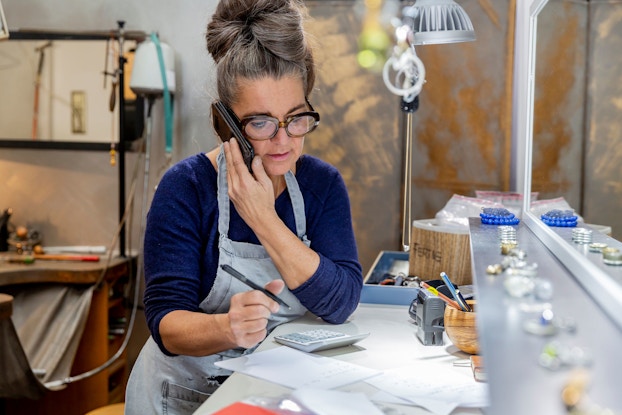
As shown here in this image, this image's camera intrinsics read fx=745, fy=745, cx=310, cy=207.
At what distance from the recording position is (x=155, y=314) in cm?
172

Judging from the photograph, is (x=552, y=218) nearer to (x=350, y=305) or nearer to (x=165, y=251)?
(x=350, y=305)

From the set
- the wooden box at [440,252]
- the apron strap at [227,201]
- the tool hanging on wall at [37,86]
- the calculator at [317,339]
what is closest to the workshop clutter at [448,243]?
the wooden box at [440,252]

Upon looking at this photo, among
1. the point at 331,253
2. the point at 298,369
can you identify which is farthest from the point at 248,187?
the point at 298,369

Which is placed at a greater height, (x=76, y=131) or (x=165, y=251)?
(x=76, y=131)

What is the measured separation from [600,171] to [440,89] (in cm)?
209

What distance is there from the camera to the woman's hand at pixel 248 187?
70.1 inches

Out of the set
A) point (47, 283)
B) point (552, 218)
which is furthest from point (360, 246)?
point (552, 218)

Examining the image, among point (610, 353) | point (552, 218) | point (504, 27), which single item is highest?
point (504, 27)

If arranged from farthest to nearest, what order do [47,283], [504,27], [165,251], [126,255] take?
1. [126,255]
2. [47,283]
3. [504,27]
4. [165,251]

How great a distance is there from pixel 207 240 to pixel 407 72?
4.67ft

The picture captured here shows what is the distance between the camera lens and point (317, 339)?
162 centimetres

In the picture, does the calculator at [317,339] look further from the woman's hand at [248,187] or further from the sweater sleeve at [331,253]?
the woman's hand at [248,187]

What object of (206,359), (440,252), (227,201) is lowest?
(206,359)

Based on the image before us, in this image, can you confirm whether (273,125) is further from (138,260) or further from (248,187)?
(138,260)
